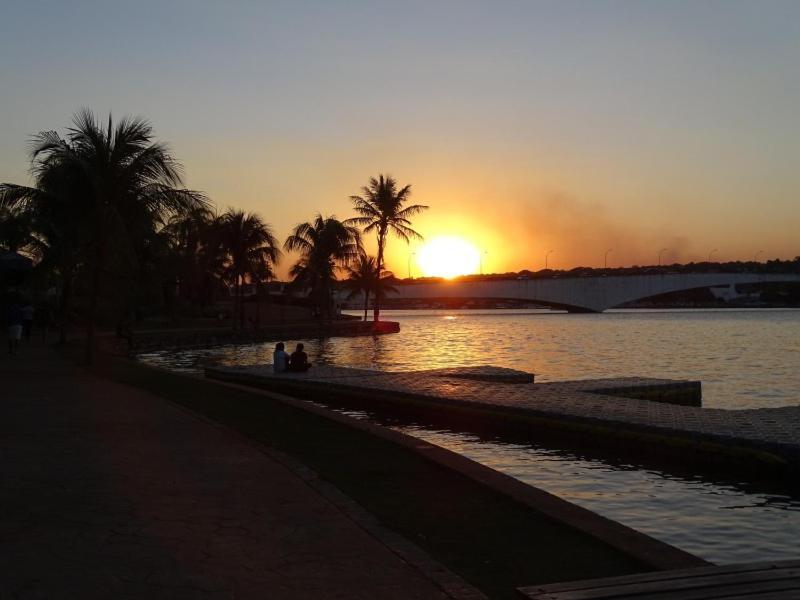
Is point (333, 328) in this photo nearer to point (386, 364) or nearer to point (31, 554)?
point (386, 364)

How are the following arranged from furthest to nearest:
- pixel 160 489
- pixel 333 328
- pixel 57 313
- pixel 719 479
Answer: pixel 333 328 → pixel 57 313 → pixel 719 479 → pixel 160 489

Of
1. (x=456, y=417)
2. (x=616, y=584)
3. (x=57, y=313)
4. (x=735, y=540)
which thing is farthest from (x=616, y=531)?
(x=57, y=313)

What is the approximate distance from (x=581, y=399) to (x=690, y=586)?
12471 millimetres

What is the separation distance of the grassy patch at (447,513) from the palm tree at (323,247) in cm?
5208

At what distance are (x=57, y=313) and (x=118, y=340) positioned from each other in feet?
42.7

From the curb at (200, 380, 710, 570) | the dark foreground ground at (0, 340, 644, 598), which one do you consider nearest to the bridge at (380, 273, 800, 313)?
the curb at (200, 380, 710, 570)

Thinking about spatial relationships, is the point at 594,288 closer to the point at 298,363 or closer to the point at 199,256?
the point at 199,256

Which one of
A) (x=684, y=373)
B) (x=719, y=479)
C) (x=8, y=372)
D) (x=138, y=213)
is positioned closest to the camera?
(x=719, y=479)

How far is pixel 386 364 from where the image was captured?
36219 millimetres

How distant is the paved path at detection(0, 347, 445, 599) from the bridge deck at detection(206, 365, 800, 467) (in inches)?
267

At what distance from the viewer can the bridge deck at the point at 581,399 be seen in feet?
40.3

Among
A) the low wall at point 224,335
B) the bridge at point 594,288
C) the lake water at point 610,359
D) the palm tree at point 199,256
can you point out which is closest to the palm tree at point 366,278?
the low wall at point 224,335

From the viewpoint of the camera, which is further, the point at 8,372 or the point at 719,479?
the point at 8,372

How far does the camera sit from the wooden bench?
446cm
